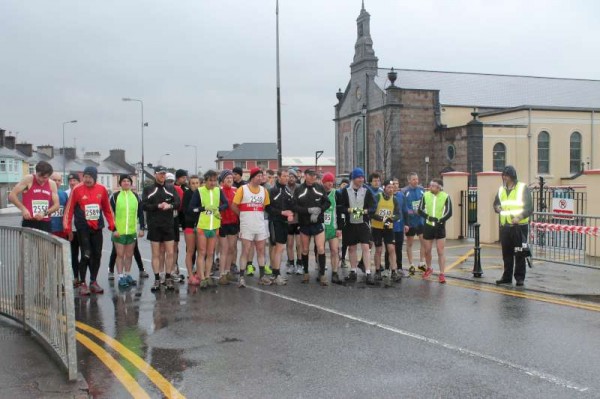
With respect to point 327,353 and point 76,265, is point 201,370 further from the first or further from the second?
point 76,265

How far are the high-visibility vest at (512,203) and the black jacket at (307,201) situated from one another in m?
3.20

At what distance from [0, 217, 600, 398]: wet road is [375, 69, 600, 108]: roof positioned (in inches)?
2158

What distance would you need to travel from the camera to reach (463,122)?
2381 inches

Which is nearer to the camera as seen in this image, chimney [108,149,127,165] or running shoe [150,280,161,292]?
running shoe [150,280,161,292]

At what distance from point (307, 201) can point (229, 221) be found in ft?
4.78

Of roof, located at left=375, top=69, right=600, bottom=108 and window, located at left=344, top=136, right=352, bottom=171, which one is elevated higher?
roof, located at left=375, top=69, right=600, bottom=108

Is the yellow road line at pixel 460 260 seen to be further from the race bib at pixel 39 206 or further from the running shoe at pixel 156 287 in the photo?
the race bib at pixel 39 206

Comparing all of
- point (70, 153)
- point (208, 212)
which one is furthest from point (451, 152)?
point (70, 153)

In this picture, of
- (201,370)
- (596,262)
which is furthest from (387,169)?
(201,370)

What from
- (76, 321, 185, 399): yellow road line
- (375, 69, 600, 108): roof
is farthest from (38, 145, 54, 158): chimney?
(76, 321, 185, 399): yellow road line

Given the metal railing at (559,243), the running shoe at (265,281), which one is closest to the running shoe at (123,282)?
the running shoe at (265,281)

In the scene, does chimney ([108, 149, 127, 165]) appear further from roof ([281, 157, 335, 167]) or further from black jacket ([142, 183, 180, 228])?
black jacket ([142, 183, 180, 228])

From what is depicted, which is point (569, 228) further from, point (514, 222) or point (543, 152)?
point (543, 152)

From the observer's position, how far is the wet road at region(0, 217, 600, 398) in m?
5.30
